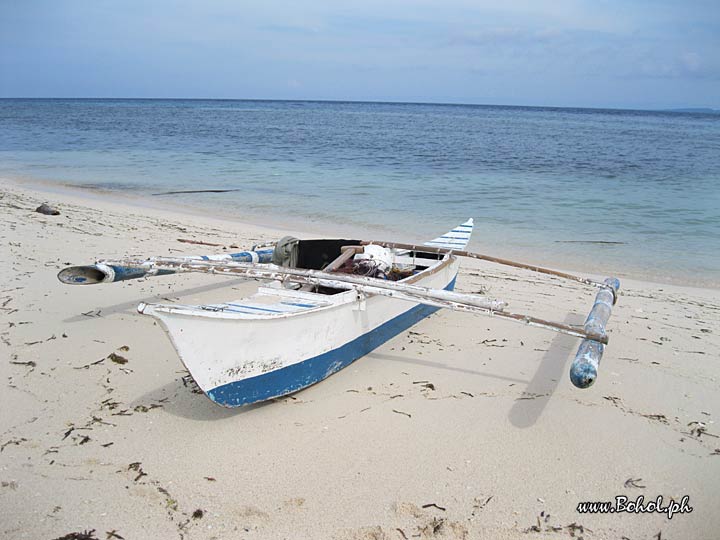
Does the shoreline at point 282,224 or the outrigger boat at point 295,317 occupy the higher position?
the outrigger boat at point 295,317

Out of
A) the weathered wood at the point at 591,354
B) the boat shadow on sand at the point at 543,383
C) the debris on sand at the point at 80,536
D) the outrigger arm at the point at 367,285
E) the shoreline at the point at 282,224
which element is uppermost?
the outrigger arm at the point at 367,285

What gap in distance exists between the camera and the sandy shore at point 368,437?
293 cm

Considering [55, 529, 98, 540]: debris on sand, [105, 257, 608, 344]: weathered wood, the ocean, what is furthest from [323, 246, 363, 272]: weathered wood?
the ocean

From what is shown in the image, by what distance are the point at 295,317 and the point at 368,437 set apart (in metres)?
0.89

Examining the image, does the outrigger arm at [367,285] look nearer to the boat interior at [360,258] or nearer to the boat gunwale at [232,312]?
the boat gunwale at [232,312]

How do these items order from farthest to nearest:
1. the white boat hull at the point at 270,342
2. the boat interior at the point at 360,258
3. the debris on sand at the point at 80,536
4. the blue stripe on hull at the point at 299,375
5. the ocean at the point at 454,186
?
the ocean at the point at 454,186, the boat interior at the point at 360,258, the blue stripe on hull at the point at 299,375, the white boat hull at the point at 270,342, the debris on sand at the point at 80,536

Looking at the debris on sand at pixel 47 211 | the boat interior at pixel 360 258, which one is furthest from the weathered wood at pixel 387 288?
the debris on sand at pixel 47 211

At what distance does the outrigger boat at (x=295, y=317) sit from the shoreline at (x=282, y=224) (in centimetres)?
268

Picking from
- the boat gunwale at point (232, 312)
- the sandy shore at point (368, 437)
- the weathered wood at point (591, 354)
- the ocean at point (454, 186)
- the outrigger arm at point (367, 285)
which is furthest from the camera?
the ocean at point (454, 186)

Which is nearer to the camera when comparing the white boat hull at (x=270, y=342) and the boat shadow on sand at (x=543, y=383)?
the white boat hull at (x=270, y=342)

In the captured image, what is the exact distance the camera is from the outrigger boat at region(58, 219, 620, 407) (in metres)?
3.37

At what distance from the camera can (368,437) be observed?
364 cm

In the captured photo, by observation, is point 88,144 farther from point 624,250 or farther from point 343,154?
point 624,250

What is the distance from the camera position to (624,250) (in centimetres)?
953
